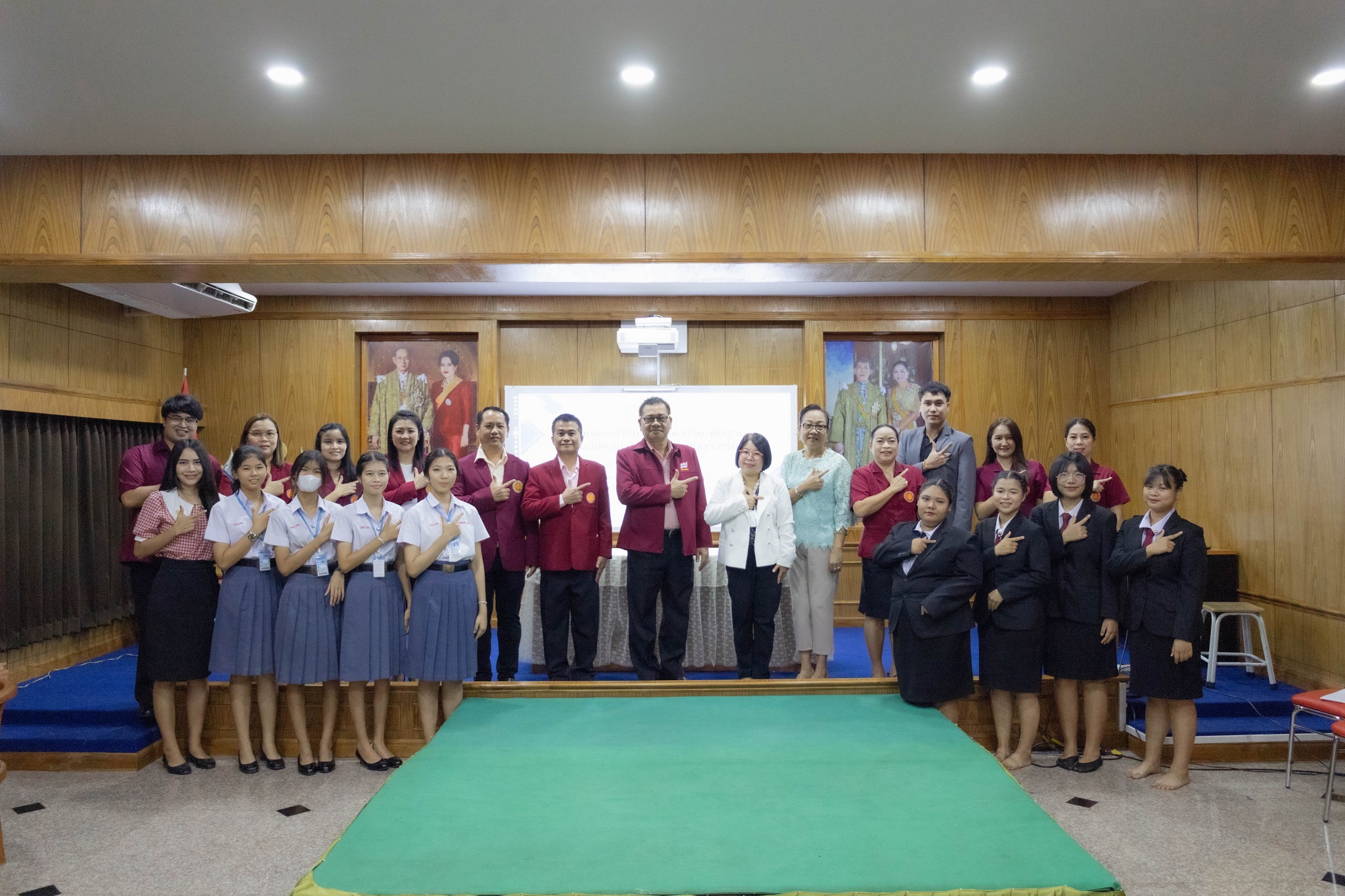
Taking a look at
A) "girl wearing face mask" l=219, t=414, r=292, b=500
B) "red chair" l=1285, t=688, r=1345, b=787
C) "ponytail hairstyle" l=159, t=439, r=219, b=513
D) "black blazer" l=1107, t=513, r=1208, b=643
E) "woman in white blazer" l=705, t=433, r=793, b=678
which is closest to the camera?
"red chair" l=1285, t=688, r=1345, b=787

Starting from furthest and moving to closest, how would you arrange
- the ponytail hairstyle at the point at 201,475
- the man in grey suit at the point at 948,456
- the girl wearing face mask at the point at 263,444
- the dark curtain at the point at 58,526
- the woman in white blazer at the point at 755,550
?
the dark curtain at the point at 58,526, the man in grey suit at the point at 948,456, the woman in white blazer at the point at 755,550, the girl wearing face mask at the point at 263,444, the ponytail hairstyle at the point at 201,475

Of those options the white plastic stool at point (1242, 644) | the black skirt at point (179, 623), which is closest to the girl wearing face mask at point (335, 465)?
the black skirt at point (179, 623)

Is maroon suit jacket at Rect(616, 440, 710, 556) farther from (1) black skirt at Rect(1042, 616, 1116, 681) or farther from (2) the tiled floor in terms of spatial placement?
(1) black skirt at Rect(1042, 616, 1116, 681)

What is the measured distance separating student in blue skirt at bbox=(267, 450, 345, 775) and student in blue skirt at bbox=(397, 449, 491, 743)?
13.6 inches

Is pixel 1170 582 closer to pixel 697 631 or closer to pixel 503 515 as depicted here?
pixel 697 631

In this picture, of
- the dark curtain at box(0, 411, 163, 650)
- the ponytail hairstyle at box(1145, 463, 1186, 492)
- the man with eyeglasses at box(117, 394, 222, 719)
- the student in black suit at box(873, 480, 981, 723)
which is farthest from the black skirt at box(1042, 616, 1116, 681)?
the dark curtain at box(0, 411, 163, 650)

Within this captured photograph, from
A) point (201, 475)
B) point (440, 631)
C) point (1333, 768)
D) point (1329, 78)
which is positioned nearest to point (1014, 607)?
point (1333, 768)

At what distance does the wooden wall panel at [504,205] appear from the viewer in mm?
3834

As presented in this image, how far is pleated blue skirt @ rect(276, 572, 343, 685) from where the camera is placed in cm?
385

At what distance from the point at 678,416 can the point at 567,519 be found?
317 cm

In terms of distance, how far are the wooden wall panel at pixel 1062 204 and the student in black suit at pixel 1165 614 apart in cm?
108

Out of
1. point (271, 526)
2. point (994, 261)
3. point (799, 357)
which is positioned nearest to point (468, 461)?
point (271, 526)

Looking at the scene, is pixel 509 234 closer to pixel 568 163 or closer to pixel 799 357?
pixel 568 163

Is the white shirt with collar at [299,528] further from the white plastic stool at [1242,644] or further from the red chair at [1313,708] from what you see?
the white plastic stool at [1242,644]
